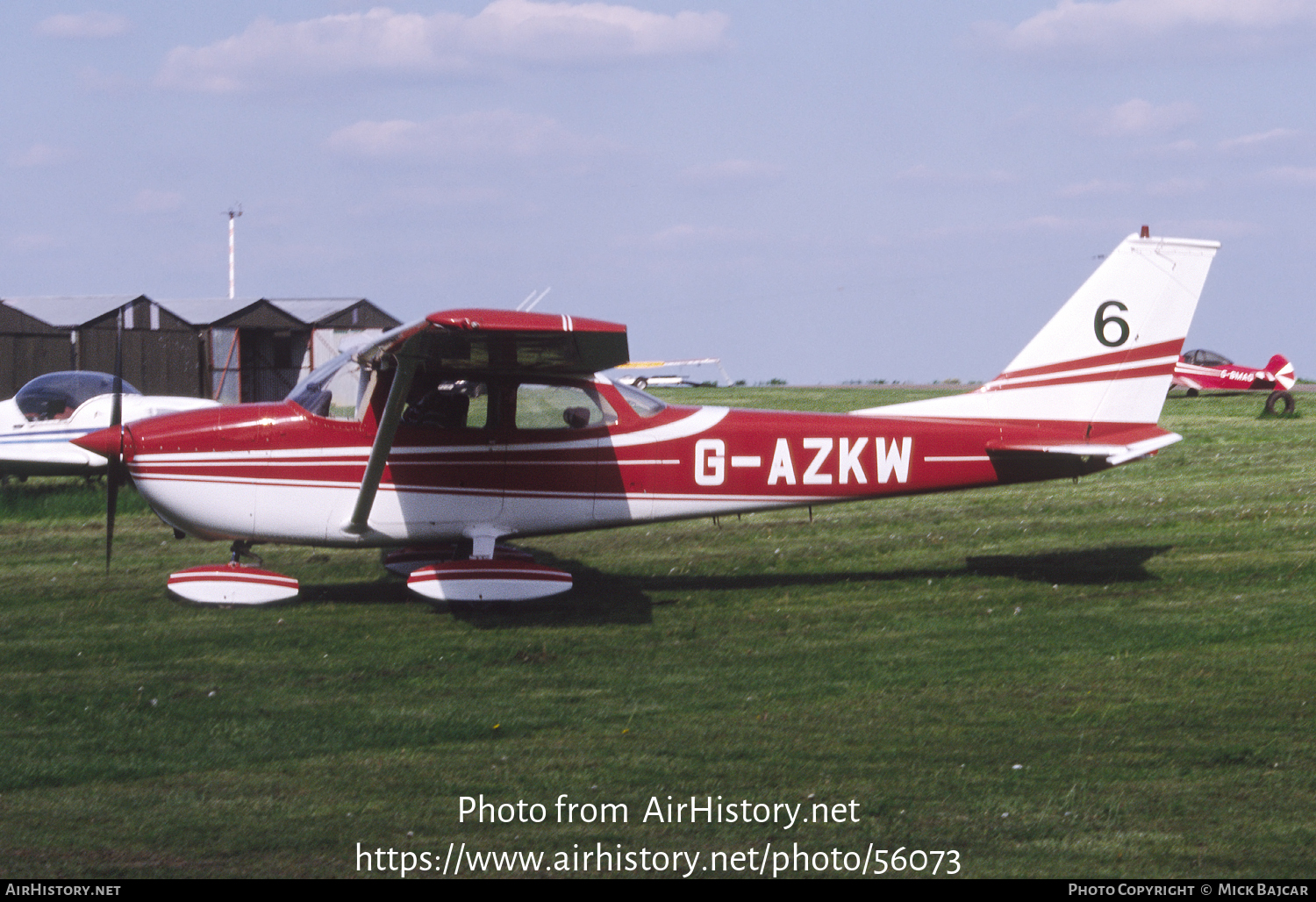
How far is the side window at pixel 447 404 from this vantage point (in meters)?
8.93

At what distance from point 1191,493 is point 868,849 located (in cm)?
1030

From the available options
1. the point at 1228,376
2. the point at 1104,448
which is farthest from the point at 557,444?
the point at 1228,376

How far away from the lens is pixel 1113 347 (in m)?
9.66

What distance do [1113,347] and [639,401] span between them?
13.3 ft

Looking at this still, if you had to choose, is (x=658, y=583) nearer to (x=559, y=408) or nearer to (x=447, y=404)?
(x=559, y=408)

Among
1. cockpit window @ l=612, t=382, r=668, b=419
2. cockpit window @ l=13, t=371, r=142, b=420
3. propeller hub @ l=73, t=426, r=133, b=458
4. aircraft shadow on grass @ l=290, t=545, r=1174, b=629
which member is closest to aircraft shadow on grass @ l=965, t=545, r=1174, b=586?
aircraft shadow on grass @ l=290, t=545, r=1174, b=629

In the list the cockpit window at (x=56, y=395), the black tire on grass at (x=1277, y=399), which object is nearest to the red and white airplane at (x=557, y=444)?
the cockpit window at (x=56, y=395)

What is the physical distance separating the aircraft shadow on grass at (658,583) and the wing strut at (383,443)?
2.56 ft

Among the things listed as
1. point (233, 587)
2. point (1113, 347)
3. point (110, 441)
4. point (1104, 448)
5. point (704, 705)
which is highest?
point (1113, 347)

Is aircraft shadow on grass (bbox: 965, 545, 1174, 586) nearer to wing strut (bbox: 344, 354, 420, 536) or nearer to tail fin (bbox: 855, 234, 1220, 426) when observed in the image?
tail fin (bbox: 855, 234, 1220, 426)

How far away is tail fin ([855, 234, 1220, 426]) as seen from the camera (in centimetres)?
956

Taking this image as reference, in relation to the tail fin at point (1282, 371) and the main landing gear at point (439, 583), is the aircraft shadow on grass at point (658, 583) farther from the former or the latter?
the tail fin at point (1282, 371)

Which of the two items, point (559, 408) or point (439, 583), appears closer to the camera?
point (439, 583)
